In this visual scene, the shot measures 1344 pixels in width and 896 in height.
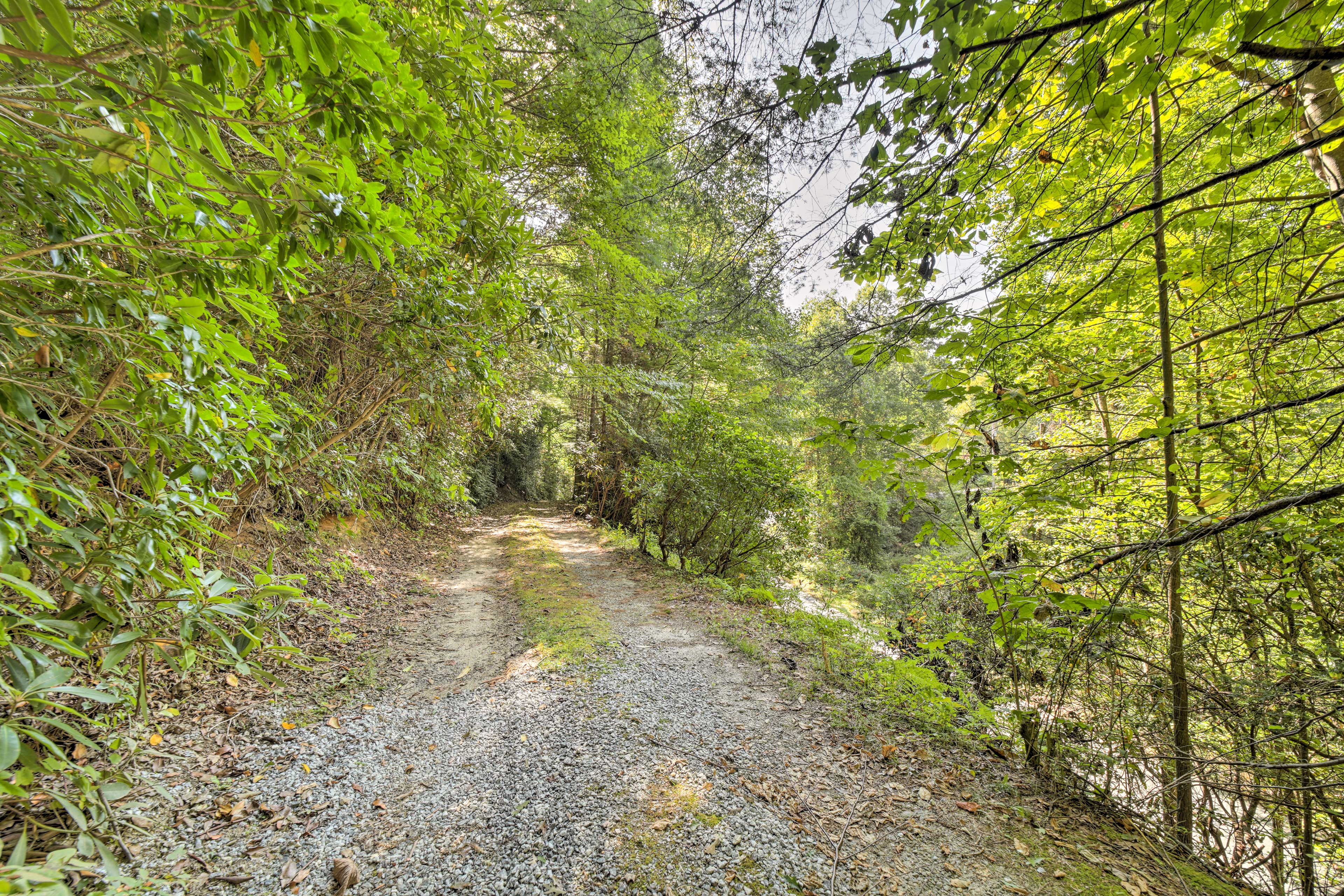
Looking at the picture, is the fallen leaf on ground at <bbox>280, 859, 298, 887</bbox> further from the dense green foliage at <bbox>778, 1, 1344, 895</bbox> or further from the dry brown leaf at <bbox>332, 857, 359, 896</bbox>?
the dense green foliage at <bbox>778, 1, 1344, 895</bbox>

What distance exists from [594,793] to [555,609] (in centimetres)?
331

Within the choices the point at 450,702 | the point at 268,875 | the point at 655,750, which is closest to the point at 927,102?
the point at 655,750

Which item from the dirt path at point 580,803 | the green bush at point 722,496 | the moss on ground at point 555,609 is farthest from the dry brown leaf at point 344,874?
the green bush at point 722,496

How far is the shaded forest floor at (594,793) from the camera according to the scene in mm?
2035

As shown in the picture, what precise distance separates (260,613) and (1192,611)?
5157mm

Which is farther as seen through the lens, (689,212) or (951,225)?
(689,212)

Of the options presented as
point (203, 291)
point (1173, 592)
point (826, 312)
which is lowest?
point (1173, 592)

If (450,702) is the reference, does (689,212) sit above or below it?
above

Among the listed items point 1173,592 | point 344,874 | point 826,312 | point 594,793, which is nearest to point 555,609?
point 594,793

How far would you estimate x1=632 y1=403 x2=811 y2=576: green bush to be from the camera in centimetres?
682

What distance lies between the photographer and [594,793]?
252 centimetres

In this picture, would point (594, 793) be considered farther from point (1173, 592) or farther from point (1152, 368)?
point (1152, 368)

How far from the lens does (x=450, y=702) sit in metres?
3.53

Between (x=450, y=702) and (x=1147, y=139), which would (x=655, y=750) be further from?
(x=1147, y=139)
